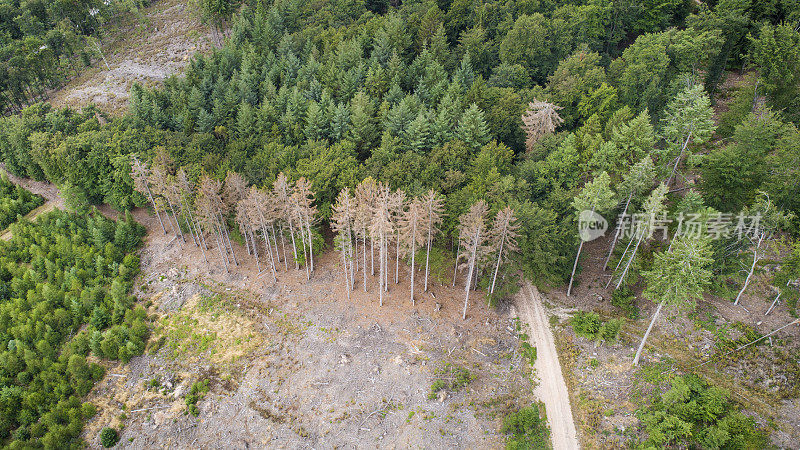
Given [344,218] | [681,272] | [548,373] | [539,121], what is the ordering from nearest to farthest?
[681,272], [548,373], [344,218], [539,121]

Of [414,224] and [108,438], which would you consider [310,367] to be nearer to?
[414,224]

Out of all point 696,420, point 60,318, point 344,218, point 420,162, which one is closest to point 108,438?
point 60,318

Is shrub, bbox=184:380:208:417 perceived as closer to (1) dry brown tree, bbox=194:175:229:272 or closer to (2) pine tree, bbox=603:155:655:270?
(1) dry brown tree, bbox=194:175:229:272

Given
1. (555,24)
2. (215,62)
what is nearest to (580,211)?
(555,24)

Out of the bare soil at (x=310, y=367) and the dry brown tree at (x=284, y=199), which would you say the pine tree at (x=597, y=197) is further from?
the dry brown tree at (x=284, y=199)

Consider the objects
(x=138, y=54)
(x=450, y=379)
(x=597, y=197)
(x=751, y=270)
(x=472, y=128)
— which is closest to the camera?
(x=597, y=197)
